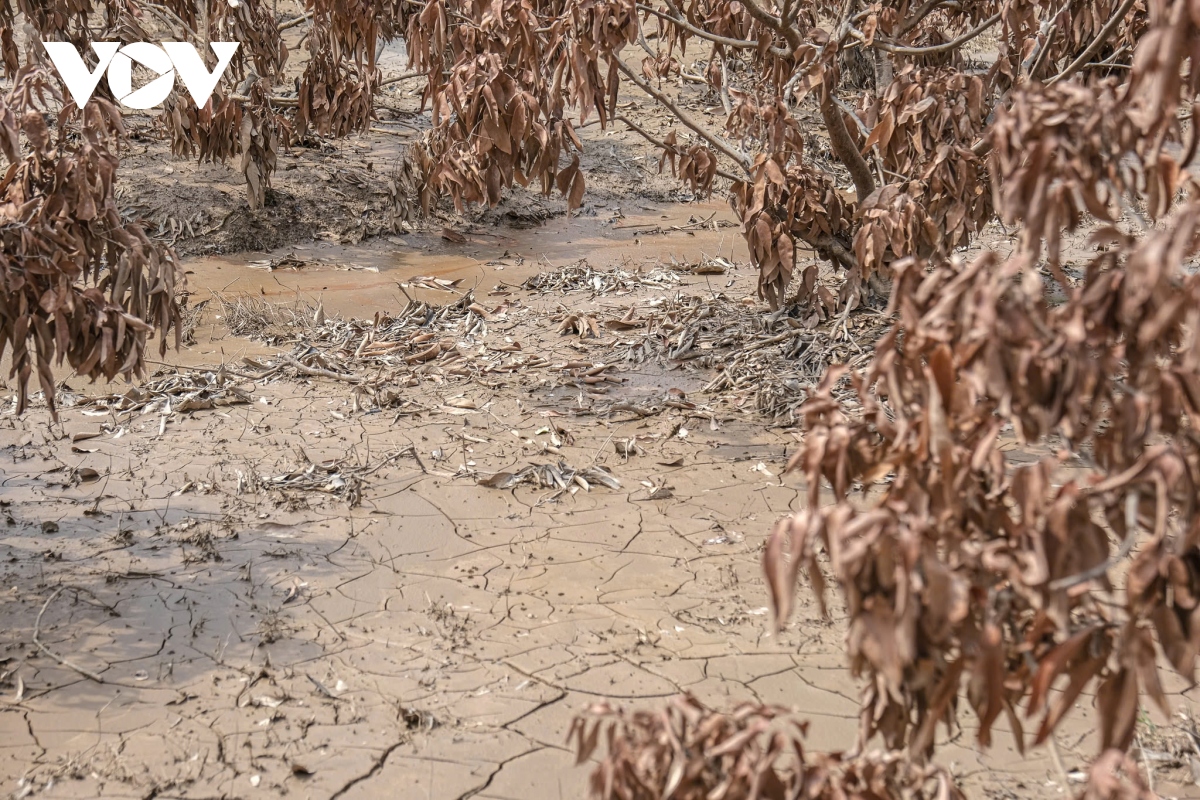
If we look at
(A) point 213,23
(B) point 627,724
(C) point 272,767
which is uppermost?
(A) point 213,23

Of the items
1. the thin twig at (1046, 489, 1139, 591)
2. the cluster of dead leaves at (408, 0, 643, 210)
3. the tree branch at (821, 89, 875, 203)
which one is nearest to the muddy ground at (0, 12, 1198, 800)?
the tree branch at (821, 89, 875, 203)

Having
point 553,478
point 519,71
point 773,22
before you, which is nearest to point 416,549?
point 553,478

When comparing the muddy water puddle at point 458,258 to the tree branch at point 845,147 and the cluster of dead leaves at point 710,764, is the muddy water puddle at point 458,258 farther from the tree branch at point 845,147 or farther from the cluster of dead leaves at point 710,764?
the cluster of dead leaves at point 710,764

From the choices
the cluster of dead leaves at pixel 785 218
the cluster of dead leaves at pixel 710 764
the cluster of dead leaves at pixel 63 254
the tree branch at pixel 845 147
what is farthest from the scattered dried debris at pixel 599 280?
the cluster of dead leaves at pixel 710 764

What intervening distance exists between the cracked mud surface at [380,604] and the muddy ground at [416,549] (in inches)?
0.5

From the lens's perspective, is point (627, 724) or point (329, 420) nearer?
point (627, 724)

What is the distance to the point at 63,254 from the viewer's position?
3.27 metres

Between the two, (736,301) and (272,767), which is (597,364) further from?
(272,767)

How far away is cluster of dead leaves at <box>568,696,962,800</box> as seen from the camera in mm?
1608

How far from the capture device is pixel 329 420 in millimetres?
5598

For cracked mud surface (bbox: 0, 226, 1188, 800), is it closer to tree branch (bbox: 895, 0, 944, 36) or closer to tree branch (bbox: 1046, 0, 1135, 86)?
tree branch (bbox: 1046, 0, 1135, 86)

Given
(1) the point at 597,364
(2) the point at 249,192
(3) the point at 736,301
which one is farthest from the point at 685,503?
(2) the point at 249,192

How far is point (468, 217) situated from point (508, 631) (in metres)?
6.89

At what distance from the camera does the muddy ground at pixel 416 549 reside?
10.2 ft
